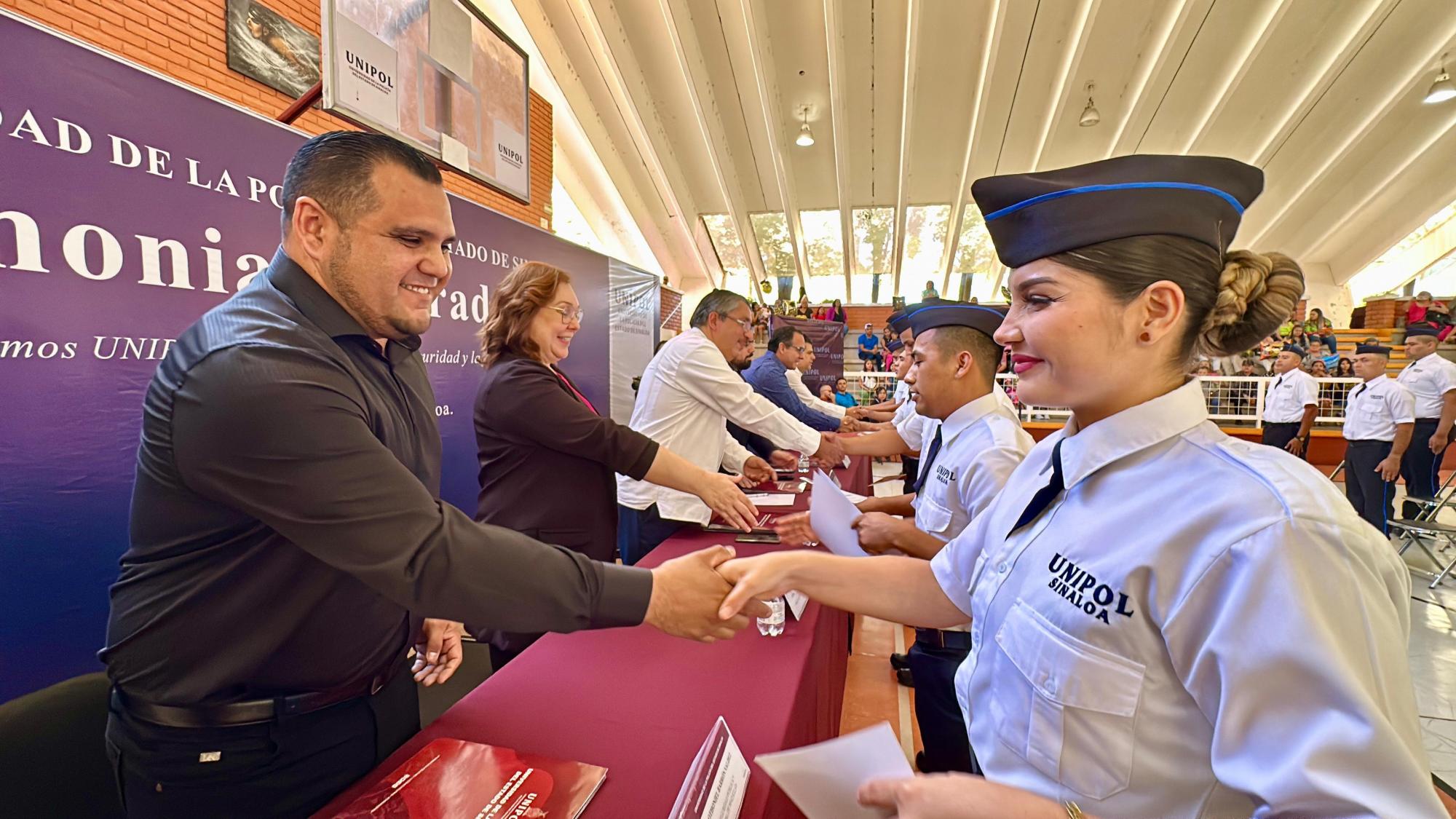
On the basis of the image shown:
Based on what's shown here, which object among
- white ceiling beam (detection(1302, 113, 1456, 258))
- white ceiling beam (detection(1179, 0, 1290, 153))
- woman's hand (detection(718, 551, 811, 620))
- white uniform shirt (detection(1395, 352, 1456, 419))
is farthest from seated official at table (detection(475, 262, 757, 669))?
white ceiling beam (detection(1302, 113, 1456, 258))

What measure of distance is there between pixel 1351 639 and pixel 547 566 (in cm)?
105

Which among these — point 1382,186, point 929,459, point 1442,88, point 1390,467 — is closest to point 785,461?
point 929,459

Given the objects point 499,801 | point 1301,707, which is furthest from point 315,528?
point 1301,707

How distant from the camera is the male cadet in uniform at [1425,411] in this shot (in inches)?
239

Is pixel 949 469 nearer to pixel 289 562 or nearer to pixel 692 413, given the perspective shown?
pixel 692 413

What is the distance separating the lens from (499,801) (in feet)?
2.81

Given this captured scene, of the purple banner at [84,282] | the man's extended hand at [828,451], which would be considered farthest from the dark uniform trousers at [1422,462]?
the purple banner at [84,282]

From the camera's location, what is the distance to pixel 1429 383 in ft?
20.2

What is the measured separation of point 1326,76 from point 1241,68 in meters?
1.41

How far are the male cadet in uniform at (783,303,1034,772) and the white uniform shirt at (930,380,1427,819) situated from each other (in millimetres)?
781

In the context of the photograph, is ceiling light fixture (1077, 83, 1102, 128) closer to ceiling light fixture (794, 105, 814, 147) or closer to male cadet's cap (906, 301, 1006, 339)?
ceiling light fixture (794, 105, 814, 147)

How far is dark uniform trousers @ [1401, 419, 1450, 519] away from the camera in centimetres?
617

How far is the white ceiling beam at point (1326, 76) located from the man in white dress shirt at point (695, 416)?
1125cm

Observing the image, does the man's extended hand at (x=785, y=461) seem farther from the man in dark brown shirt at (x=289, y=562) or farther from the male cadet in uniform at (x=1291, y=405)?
the male cadet in uniform at (x=1291, y=405)
